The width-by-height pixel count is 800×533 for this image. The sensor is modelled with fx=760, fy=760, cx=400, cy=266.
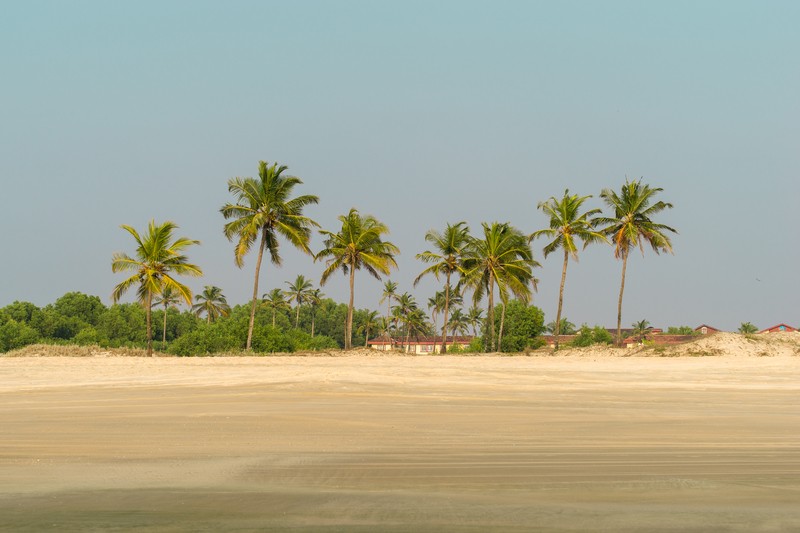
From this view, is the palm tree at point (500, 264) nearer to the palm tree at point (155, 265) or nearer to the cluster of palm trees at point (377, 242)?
the cluster of palm trees at point (377, 242)

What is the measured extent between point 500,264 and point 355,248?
826 cm

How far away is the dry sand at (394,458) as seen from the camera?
15.4ft

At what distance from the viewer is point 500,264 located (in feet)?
133

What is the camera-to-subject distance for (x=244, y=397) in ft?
40.3

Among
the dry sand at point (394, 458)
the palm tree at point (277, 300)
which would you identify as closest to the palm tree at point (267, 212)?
the dry sand at point (394, 458)

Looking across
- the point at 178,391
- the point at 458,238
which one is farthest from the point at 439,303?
the point at 178,391

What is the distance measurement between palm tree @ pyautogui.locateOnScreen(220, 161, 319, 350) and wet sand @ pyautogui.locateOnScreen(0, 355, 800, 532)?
64.2ft

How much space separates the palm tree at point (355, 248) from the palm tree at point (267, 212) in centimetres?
314

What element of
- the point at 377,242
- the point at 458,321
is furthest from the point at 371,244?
the point at 458,321

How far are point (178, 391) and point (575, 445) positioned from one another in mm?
8030

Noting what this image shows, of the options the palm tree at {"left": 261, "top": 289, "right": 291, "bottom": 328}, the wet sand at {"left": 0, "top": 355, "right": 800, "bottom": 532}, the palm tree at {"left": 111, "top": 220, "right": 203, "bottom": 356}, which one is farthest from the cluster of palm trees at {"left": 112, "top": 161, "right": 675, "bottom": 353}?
the palm tree at {"left": 261, "top": 289, "right": 291, "bottom": 328}

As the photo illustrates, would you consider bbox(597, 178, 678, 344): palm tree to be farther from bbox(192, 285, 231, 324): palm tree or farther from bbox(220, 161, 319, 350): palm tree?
bbox(192, 285, 231, 324): palm tree

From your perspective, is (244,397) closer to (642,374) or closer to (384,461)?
(384,461)

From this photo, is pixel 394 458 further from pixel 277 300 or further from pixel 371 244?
pixel 277 300
